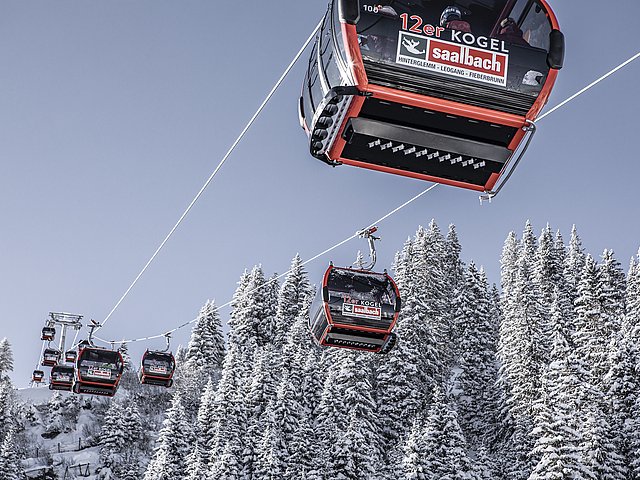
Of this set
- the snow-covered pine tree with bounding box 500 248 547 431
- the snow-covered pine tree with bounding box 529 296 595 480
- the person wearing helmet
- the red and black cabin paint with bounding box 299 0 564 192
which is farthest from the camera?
the snow-covered pine tree with bounding box 500 248 547 431

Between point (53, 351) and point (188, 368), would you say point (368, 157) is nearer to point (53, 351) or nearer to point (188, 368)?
point (53, 351)

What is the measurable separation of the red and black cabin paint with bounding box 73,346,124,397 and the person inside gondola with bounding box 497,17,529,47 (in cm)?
2634

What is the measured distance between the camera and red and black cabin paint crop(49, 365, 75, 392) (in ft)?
154

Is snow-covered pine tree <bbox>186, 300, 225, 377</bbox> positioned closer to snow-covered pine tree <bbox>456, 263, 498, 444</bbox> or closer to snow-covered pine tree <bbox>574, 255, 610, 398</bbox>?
snow-covered pine tree <bbox>456, 263, 498, 444</bbox>

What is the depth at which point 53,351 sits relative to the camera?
70000 mm

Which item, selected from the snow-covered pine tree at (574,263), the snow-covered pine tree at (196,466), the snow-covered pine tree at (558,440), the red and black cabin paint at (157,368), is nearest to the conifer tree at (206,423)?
the snow-covered pine tree at (196,466)

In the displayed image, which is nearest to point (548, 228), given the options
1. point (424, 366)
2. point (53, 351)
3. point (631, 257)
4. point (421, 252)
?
point (631, 257)

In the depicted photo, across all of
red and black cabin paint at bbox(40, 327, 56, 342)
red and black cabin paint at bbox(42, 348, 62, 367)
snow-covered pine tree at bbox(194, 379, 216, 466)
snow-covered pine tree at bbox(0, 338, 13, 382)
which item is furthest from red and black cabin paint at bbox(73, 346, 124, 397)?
snow-covered pine tree at bbox(0, 338, 13, 382)

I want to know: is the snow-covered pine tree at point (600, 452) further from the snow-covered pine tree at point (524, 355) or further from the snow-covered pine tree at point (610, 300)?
the snow-covered pine tree at point (610, 300)

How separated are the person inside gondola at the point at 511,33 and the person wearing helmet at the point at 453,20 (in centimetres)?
40

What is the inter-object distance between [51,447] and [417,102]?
83867 millimetres

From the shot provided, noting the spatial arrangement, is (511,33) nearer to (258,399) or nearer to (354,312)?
(354,312)

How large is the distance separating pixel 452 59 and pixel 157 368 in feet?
102

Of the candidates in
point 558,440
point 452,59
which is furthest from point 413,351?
point 452,59
